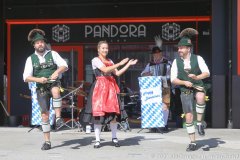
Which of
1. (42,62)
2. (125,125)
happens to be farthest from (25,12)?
(42,62)

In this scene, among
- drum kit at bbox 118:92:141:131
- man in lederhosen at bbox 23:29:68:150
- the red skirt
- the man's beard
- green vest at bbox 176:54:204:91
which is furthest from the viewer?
drum kit at bbox 118:92:141:131

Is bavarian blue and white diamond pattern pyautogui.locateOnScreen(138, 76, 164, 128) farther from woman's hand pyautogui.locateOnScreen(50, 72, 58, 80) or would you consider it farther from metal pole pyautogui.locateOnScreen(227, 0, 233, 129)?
woman's hand pyautogui.locateOnScreen(50, 72, 58, 80)

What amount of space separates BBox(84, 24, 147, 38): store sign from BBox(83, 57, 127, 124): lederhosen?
6.06 m

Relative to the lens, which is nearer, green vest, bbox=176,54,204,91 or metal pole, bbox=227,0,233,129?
green vest, bbox=176,54,204,91

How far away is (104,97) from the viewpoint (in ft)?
32.0

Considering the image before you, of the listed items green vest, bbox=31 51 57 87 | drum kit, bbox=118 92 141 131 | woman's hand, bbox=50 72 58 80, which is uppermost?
green vest, bbox=31 51 57 87

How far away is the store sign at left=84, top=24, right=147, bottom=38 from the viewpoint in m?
15.9

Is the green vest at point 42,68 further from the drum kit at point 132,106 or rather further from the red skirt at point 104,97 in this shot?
the drum kit at point 132,106

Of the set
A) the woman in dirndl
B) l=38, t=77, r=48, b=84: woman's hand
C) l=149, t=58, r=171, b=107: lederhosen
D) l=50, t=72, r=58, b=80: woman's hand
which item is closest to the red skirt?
the woman in dirndl

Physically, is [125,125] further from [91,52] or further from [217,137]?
[91,52]

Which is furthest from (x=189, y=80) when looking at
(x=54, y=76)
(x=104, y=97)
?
(x=54, y=76)

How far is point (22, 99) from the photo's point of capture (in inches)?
647

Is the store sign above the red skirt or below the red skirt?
above

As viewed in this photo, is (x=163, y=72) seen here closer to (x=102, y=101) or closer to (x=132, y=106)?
(x=102, y=101)
